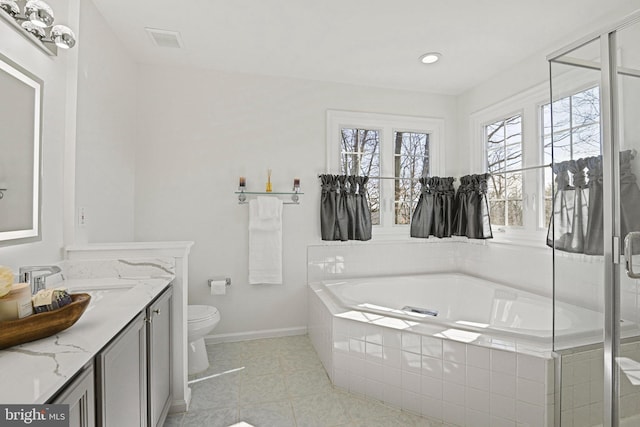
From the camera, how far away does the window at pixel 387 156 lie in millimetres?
3146

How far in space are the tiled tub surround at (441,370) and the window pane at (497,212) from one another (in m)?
1.62

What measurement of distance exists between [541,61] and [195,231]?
329cm

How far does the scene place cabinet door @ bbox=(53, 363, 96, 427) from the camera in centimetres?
77

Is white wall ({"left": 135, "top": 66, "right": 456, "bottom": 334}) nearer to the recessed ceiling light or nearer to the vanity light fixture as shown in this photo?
the recessed ceiling light

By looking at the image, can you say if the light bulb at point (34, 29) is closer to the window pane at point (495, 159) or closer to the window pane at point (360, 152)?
the window pane at point (360, 152)

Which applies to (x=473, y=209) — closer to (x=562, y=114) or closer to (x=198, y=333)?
(x=562, y=114)

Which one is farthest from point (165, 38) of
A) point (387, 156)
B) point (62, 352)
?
point (62, 352)

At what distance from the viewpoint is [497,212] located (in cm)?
300

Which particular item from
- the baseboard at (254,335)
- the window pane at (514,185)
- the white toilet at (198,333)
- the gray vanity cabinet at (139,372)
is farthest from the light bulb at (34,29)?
the window pane at (514,185)

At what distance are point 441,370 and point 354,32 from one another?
7.74 ft

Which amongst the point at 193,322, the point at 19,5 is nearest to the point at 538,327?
the point at 193,322

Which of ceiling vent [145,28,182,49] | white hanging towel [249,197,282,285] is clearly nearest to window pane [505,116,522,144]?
white hanging towel [249,197,282,285]

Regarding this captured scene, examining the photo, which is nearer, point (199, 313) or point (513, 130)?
point (199, 313)

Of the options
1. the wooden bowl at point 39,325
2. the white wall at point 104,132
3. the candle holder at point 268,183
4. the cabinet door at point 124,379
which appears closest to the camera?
the wooden bowl at point 39,325
